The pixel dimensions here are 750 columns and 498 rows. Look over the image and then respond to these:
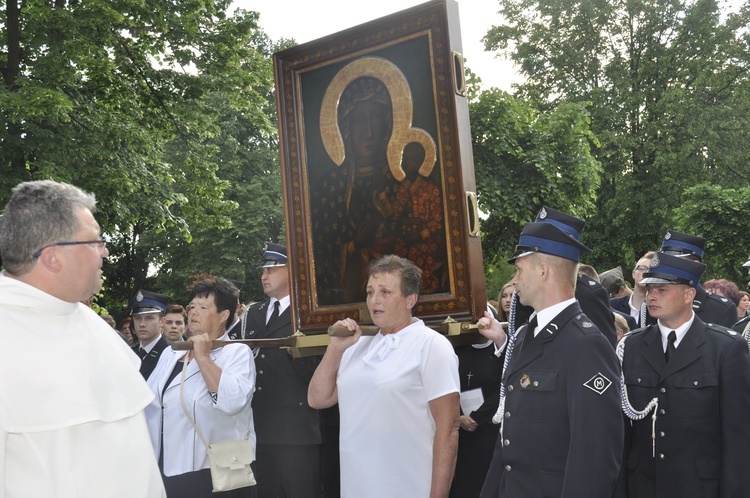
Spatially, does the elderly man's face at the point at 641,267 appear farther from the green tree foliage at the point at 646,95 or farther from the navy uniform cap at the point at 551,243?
the green tree foliage at the point at 646,95

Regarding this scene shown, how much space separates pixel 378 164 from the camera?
5.59m

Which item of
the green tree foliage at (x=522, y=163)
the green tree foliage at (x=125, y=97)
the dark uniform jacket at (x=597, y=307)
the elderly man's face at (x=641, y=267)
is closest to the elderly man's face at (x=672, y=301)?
the dark uniform jacket at (x=597, y=307)

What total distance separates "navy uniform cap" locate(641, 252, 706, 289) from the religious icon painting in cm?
103

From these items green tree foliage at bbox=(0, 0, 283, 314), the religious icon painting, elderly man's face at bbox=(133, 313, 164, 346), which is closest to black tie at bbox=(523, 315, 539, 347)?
the religious icon painting

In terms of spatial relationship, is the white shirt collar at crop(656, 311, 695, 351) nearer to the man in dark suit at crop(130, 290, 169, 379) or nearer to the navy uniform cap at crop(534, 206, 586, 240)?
the navy uniform cap at crop(534, 206, 586, 240)

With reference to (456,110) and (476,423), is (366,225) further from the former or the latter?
(476,423)

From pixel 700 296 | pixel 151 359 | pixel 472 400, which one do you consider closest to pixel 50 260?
pixel 472 400

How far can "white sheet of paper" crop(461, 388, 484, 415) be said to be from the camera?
5.56 meters

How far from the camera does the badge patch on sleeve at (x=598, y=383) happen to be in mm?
3348

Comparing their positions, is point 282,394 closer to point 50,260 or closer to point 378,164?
point 378,164

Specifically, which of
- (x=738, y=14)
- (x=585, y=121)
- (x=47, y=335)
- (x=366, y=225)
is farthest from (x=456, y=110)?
(x=738, y=14)

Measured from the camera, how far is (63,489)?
2809mm

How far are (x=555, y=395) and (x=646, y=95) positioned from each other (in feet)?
85.0

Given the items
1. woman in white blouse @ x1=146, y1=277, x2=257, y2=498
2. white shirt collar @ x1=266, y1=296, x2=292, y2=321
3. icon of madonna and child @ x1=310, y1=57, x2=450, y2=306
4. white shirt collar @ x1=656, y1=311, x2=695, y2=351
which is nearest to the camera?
white shirt collar @ x1=656, y1=311, x2=695, y2=351
